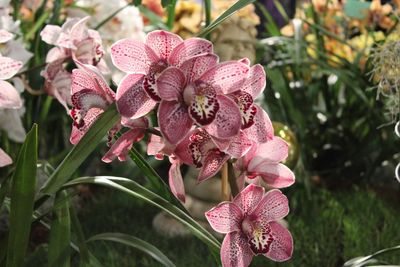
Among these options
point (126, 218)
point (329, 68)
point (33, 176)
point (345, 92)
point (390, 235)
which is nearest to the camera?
point (33, 176)

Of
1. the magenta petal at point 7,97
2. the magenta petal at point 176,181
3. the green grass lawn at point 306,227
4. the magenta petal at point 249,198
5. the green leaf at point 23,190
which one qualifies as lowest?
the green grass lawn at point 306,227

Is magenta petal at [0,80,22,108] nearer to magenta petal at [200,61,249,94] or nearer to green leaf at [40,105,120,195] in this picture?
green leaf at [40,105,120,195]

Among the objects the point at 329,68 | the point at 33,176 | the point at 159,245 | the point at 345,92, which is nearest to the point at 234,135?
the point at 33,176

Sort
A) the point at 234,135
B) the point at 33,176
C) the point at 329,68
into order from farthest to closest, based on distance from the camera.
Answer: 1. the point at 329,68
2. the point at 33,176
3. the point at 234,135

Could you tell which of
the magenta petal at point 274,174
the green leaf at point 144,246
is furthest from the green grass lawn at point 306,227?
the magenta petal at point 274,174

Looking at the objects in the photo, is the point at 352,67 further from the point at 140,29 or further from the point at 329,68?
the point at 140,29

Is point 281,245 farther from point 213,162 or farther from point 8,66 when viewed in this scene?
point 8,66

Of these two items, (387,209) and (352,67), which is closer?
(387,209)

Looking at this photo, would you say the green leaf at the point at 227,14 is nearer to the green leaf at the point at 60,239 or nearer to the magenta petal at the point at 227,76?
the magenta petal at the point at 227,76
